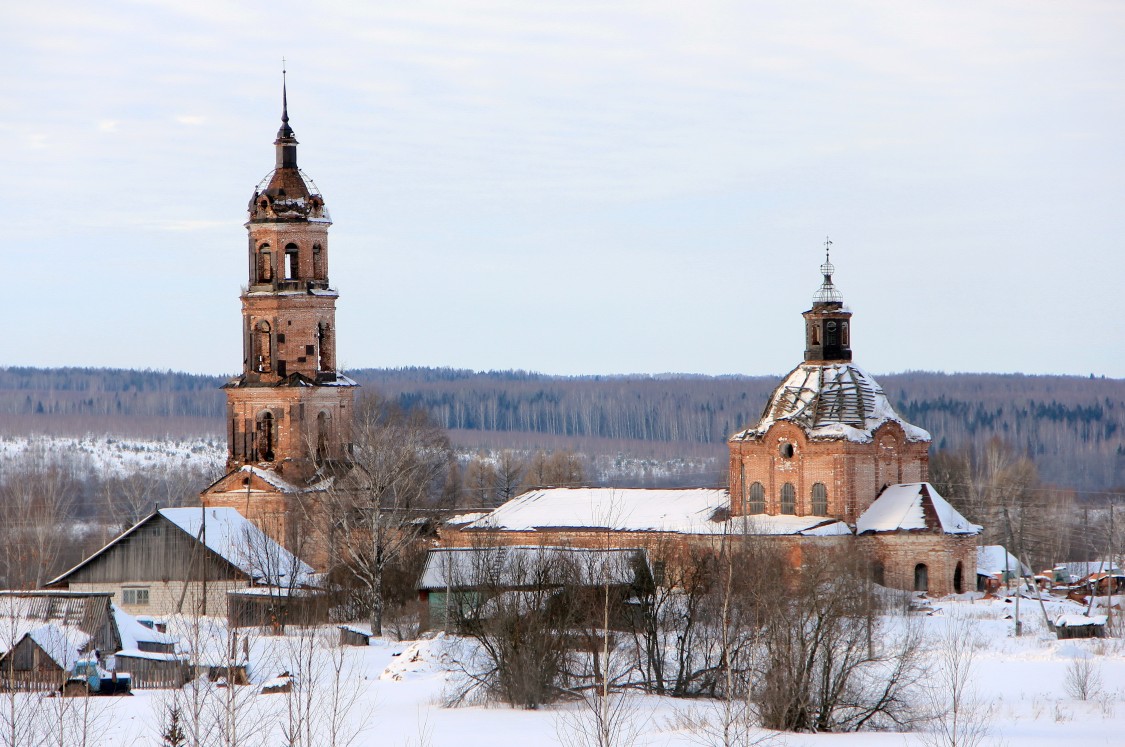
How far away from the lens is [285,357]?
169 ft

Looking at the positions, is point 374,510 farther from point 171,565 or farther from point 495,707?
point 495,707

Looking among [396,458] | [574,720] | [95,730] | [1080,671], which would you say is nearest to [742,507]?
[396,458]

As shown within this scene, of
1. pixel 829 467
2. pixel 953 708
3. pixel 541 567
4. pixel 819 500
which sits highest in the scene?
pixel 829 467

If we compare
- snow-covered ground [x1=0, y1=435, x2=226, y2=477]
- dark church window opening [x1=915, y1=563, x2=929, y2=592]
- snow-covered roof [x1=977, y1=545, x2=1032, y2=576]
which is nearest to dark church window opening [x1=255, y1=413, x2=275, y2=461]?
dark church window opening [x1=915, y1=563, x2=929, y2=592]

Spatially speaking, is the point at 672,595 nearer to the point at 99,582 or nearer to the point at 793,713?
the point at 793,713

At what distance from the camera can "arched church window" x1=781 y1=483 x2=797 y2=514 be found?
159 feet

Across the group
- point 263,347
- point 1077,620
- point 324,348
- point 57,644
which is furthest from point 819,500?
point 57,644

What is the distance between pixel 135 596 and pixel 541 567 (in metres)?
17.2

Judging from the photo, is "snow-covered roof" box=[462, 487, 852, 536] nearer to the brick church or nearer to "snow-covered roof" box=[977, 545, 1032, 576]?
the brick church

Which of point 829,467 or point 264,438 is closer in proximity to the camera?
point 829,467

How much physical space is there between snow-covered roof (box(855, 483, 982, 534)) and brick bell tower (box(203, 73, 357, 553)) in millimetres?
15025

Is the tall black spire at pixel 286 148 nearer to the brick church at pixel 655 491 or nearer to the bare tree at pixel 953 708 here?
the brick church at pixel 655 491

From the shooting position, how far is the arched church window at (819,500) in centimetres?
4803

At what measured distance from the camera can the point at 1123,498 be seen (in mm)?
79375
